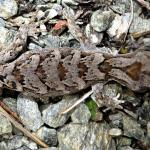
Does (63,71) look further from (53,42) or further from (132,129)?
(132,129)

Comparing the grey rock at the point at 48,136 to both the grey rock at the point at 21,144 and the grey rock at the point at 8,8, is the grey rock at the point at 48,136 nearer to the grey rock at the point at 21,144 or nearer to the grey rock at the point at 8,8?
the grey rock at the point at 21,144

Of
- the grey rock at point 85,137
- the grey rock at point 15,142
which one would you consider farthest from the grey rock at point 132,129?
the grey rock at point 15,142

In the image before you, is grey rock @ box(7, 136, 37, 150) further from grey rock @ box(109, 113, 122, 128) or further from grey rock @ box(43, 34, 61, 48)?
grey rock @ box(43, 34, 61, 48)

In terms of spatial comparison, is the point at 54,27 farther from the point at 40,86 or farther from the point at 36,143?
the point at 36,143

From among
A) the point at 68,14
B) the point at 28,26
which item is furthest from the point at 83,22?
the point at 28,26

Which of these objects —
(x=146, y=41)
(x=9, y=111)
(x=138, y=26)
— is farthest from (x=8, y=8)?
(x=146, y=41)

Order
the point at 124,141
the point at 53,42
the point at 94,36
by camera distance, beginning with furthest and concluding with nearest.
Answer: the point at 53,42
the point at 94,36
the point at 124,141
